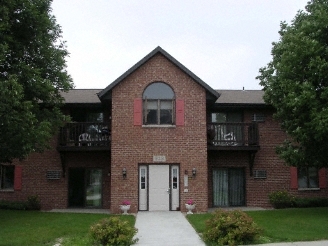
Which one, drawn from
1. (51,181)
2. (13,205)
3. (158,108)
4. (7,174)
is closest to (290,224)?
(158,108)

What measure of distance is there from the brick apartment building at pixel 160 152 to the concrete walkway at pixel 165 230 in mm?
1683

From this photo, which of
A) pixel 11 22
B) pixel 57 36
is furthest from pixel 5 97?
pixel 57 36

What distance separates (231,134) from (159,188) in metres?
4.37

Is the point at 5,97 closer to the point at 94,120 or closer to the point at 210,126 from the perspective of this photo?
the point at 94,120

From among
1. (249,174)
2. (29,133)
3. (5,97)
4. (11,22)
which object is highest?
(11,22)

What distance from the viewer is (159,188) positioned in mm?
18750

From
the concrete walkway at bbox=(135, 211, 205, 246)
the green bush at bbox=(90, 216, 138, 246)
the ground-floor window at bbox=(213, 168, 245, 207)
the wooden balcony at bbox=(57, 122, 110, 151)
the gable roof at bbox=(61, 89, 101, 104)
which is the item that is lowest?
the concrete walkway at bbox=(135, 211, 205, 246)

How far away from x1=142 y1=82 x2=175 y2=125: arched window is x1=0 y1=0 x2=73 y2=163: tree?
3.45 meters

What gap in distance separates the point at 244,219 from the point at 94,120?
11508 millimetres

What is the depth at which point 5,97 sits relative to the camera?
1395 centimetres

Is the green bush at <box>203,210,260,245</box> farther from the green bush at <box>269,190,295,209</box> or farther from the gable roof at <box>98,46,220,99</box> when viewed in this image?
the green bush at <box>269,190,295,209</box>

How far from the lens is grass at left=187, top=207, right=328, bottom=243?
39.9 ft

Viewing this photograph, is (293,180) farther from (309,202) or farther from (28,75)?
(28,75)

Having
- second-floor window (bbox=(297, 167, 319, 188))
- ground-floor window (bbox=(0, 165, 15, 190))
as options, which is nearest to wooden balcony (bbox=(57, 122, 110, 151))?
ground-floor window (bbox=(0, 165, 15, 190))
